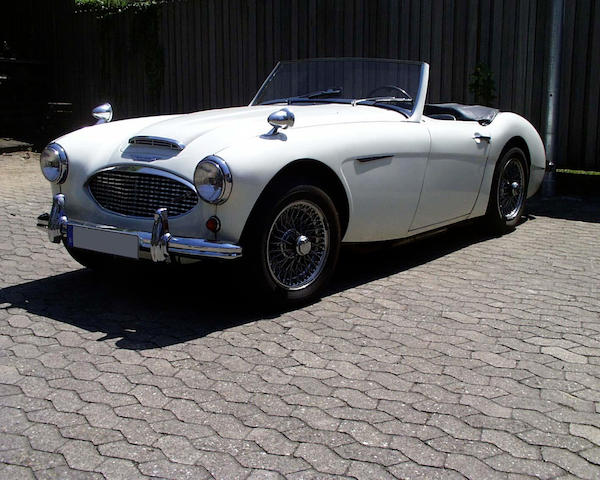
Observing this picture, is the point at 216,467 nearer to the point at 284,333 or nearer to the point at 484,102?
the point at 284,333

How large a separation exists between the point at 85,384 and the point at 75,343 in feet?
1.80

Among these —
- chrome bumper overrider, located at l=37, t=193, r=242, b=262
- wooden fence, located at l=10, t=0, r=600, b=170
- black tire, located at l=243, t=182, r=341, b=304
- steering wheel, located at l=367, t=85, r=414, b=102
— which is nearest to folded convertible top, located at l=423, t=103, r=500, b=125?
steering wheel, located at l=367, t=85, r=414, b=102

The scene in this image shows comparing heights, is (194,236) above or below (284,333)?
above

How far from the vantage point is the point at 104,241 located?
4.23 meters

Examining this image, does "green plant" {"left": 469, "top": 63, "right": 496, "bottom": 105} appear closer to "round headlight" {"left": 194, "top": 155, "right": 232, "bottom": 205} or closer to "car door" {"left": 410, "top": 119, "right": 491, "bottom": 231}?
"car door" {"left": 410, "top": 119, "right": 491, "bottom": 231}

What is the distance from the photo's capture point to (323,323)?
4211mm

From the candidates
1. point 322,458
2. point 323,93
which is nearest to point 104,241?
point 322,458

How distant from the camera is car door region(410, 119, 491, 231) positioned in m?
5.28

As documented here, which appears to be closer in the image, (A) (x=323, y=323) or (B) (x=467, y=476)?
(B) (x=467, y=476)

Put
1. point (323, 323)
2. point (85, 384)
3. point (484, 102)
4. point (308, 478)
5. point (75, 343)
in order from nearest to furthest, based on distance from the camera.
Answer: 1. point (308, 478)
2. point (85, 384)
3. point (75, 343)
4. point (323, 323)
5. point (484, 102)

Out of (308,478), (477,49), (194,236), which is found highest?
(477,49)

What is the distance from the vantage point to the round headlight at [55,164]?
4.59 meters

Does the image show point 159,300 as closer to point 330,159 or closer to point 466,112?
point 330,159

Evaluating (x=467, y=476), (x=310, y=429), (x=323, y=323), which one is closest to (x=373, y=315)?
(x=323, y=323)
